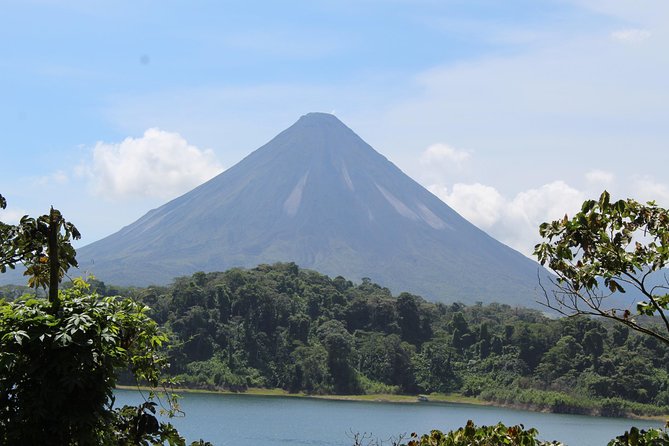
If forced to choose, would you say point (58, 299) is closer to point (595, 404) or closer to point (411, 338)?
point (595, 404)

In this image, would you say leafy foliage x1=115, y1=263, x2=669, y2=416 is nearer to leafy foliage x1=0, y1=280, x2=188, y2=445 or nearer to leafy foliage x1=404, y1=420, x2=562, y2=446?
leafy foliage x1=404, y1=420, x2=562, y2=446

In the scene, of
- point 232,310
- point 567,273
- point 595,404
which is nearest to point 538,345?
point 595,404

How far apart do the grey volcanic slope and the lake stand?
74.6 m

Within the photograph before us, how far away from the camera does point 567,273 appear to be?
5.23 meters

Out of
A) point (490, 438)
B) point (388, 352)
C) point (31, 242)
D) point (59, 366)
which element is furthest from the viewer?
point (388, 352)

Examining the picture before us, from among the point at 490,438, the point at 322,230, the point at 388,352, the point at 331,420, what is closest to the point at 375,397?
the point at 388,352

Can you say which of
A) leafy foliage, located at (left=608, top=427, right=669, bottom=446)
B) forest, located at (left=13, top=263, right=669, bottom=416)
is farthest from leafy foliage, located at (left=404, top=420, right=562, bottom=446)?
forest, located at (left=13, top=263, right=669, bottom=416)

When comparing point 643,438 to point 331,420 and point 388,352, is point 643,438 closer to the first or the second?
point 331,420

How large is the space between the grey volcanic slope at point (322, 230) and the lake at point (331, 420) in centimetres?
7458

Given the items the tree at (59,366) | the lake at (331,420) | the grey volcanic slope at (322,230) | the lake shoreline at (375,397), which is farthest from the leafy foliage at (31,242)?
the grey volcanic slope at (322,230)

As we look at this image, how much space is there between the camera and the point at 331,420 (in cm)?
3703

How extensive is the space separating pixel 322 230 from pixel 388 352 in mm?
92998

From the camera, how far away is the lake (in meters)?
31.3

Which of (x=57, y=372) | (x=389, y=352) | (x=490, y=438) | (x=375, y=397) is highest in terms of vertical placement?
(x=389, y=352)
